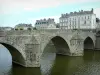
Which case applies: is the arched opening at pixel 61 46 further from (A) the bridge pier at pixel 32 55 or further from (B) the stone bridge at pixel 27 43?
(A) the bridge pier at pixel 32 55

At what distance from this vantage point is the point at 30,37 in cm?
2530

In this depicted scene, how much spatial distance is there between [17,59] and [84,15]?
53924mm

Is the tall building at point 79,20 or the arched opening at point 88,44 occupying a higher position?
the tall building at point 79,20

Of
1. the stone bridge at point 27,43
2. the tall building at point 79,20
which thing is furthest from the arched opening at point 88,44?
the tall building at point 79,20

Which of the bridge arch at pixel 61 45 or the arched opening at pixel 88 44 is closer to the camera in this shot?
the bridge arch at pixel 61 45

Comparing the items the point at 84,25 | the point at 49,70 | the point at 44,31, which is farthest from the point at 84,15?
the point at 49,70

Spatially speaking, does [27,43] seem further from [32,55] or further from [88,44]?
[88,44]

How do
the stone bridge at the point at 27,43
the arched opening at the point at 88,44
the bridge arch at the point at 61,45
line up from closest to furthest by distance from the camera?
the stone bridge at the point at 27,43 → the bridge arch at the point at 61,45 → the arched opening at the point at 88,44

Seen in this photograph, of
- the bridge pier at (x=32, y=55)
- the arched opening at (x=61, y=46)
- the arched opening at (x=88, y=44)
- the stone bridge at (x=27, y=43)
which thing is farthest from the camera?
the arched opening at (x=88, y=44)

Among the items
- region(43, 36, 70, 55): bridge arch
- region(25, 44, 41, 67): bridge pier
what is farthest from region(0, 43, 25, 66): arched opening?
region(43, 36, 70, 55): bridge arch

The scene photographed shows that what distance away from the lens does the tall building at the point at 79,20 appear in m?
75.0

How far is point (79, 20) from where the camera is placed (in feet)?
257

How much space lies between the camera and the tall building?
246ft

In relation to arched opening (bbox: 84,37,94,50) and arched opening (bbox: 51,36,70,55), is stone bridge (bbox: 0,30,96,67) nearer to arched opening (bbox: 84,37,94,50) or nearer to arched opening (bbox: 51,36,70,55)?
arched opening (bbox: 51,36,70,55)
